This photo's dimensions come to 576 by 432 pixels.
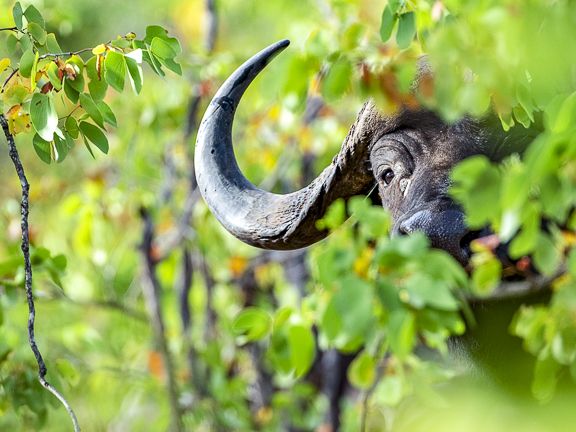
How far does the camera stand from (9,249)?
126 inches

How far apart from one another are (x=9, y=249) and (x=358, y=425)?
65.6 inches

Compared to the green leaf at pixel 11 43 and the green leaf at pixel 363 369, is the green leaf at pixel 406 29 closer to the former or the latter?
the green leaf at pixel 11 43

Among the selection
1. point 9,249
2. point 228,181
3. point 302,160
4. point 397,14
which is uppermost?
point 397,14

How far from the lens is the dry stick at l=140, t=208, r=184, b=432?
170 inches

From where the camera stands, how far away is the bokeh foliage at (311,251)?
152 centimetres

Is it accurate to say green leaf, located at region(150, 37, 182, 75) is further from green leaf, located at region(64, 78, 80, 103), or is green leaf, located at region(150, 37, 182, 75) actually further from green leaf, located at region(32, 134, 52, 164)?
green leaf, located at region(32, 134, 52, 164)

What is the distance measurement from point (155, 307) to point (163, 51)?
2.46m

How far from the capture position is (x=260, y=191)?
106 inches

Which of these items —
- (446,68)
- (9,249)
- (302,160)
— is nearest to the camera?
(446,68)

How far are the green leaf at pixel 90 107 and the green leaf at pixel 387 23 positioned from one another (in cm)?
60

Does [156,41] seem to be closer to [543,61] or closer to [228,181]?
[228,181]

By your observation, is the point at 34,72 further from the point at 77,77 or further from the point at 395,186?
the point at 395,186

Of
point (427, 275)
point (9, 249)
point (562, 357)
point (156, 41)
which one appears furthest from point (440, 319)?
point (9, 249)

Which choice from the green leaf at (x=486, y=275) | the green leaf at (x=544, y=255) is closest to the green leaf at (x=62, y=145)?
the green leaf at (x=486, y=275)
